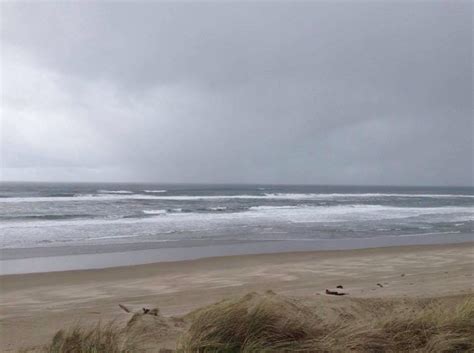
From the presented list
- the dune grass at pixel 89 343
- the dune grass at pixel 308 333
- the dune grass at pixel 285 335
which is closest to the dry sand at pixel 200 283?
the dune grass at pixel 89 343

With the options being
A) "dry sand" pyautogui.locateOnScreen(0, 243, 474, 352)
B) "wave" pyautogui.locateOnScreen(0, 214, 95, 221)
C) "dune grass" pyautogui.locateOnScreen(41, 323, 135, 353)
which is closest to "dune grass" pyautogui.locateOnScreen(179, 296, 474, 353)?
"dune grass" pyautogui.locateOnScreen(41, 323, 135, 353)

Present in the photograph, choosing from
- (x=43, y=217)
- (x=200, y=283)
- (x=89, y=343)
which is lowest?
(x=200, y=283)

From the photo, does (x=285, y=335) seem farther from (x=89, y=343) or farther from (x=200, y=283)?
(x=200, y=283)

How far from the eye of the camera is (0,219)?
23.6 m

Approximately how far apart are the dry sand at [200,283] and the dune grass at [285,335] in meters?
1.97

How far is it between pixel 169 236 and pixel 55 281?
840 centimetres

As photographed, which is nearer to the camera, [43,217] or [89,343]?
[89,343]

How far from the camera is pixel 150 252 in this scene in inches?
572

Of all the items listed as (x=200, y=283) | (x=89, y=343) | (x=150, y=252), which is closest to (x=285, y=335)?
(x=89, y=343)

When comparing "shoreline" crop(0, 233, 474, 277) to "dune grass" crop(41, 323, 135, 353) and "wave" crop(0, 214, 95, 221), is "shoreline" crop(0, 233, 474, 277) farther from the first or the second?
"wave" crop(0, 214, 95, 221)

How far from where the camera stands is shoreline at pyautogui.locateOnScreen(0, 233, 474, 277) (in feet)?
40.3

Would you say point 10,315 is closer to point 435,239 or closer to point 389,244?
point 389,244

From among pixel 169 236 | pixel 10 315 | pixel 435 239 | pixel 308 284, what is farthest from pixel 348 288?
pixel 435 239

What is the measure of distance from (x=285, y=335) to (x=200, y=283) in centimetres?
600
